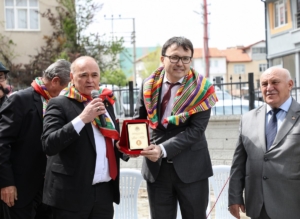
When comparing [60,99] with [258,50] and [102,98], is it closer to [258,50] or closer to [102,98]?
[102,98]

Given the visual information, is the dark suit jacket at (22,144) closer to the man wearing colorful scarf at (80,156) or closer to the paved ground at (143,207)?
the man wearing colorful scarf at (80,156)

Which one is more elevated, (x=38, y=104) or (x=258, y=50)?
(x=258, y=50)

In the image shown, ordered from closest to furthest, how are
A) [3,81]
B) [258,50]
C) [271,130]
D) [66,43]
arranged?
[271,130] < [3,81] < [66,43] < [258,50]

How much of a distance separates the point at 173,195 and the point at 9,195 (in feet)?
4.65

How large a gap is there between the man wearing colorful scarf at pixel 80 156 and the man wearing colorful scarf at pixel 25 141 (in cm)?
44

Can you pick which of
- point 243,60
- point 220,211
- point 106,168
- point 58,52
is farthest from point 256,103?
point 243,60

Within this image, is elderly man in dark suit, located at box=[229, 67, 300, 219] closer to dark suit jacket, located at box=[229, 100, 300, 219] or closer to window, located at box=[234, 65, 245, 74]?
dark suit jacket, located at box=[229, 100, 300, 219]

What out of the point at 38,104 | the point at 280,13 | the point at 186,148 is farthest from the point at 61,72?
the point at 280,13

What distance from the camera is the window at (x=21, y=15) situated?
24542 mm

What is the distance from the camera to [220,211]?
565cm

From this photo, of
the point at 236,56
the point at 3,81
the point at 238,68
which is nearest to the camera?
the point at 3,81

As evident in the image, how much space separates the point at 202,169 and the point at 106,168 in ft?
2.82

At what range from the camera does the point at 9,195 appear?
14.2ft

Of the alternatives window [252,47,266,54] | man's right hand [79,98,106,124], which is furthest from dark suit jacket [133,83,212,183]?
window [252,47,266,54]
